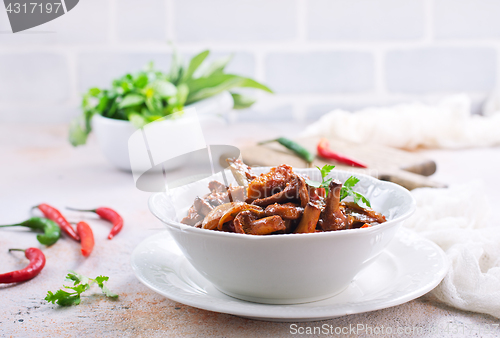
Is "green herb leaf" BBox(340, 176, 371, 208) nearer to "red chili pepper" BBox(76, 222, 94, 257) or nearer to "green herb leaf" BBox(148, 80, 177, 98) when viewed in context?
"red chili pepper" BBox(76, 222, 94, 257)

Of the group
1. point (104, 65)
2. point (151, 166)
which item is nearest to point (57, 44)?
point (104, 65)

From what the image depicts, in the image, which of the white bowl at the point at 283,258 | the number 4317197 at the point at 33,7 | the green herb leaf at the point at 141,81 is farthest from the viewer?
the number 4317197 at the point at 33,7

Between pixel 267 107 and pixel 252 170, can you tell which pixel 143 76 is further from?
pixel 267 107

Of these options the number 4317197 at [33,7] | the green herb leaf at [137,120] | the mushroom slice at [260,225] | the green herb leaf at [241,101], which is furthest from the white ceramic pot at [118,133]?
the mushroom slice at [260,225]

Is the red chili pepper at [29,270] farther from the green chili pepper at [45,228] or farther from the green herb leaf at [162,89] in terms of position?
the green herb leaf at [162,89]


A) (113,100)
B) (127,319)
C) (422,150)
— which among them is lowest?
(422,150)
